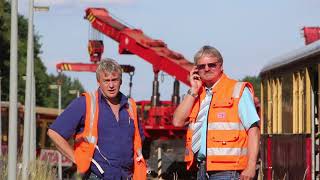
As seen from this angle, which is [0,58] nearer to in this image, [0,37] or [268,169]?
[0,37]

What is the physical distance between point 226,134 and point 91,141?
3.41 ft

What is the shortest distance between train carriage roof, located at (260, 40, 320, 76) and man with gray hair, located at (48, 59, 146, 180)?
7.06 metres

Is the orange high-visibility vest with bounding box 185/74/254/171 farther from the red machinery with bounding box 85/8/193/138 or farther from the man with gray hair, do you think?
the red machinery with bounding box 85/8/193/138

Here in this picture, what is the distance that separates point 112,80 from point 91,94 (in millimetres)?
255

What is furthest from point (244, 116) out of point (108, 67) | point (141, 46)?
point (141, 46)

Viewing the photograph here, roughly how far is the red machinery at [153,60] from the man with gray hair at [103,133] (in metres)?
26.4

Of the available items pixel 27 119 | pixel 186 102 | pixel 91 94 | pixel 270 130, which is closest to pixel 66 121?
pixel 91 94

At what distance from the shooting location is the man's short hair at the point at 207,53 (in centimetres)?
872

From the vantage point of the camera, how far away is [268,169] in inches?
795

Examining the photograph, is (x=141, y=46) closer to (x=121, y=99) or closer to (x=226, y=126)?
(x=121, y=99)

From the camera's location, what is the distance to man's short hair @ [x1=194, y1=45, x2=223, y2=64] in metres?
8.72

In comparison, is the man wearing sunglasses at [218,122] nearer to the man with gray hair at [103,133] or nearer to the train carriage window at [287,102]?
the man with gray hair at [103,133]

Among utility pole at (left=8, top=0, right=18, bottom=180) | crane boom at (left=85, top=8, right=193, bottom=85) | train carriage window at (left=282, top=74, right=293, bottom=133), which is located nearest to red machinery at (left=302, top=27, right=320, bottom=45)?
train carriage window at (left=282, top=74, right=293, bottom=133)

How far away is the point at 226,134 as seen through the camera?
28.0 feet
